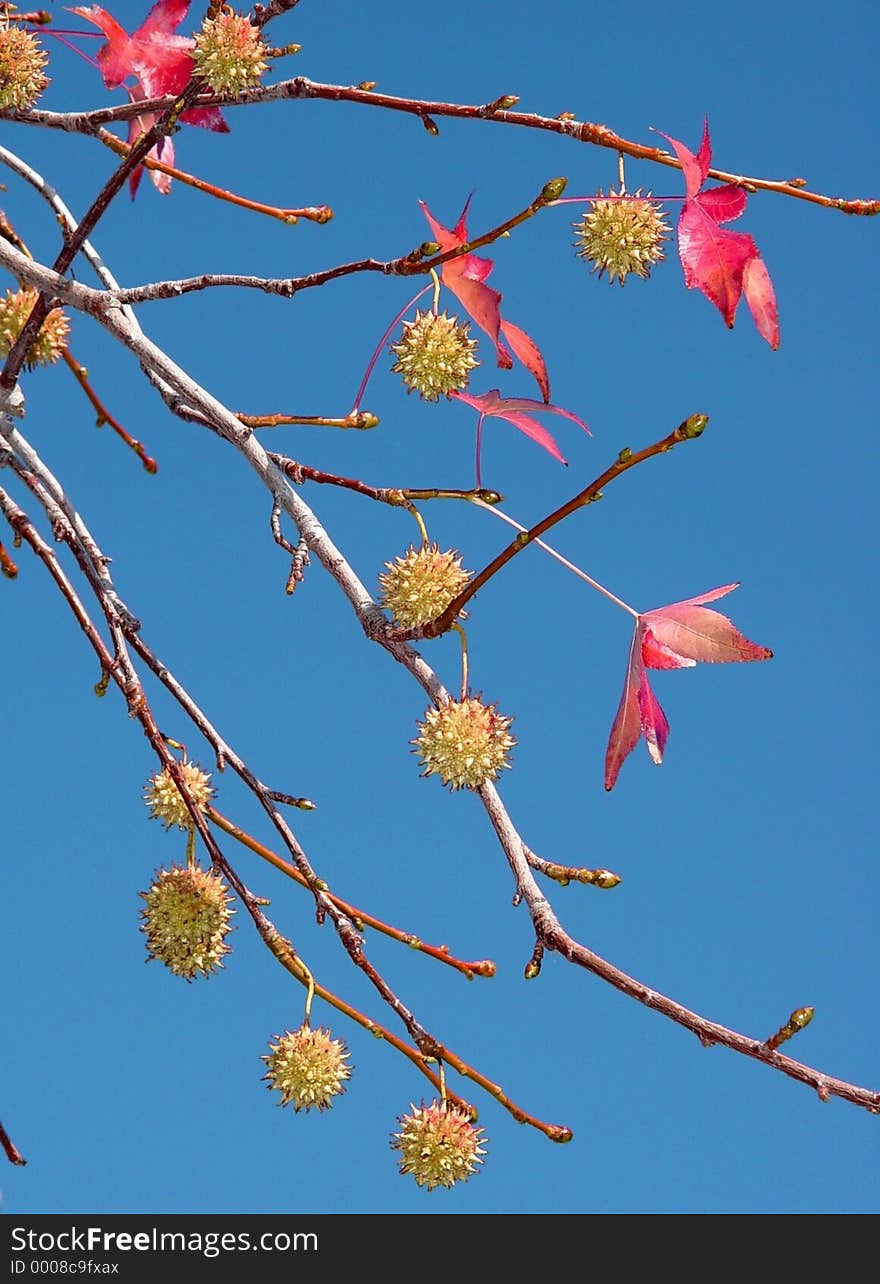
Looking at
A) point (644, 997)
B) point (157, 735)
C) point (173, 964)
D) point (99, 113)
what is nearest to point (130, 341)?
point (99, 113)

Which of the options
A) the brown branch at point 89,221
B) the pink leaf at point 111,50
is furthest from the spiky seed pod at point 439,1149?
the pink leaf at point 111,50

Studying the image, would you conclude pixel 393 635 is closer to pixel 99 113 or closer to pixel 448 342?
pixel 448 342

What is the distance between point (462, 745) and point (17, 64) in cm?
77

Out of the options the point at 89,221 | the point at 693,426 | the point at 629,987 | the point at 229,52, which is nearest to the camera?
the point at 693,426

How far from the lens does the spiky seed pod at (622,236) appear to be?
1101 mm

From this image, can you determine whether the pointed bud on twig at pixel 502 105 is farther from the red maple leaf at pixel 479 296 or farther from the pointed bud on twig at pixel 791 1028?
the pointed bud on twig at pixel 791 1028

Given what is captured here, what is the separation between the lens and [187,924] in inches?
46.3

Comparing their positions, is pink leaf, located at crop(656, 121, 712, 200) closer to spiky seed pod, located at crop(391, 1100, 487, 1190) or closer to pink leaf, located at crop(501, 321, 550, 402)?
pink leaf, located at crop(501, 321, 550, 402)

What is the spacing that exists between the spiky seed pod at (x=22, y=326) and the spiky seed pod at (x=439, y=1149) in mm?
884

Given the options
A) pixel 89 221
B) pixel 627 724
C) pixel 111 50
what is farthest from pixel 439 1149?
pixel 111 50

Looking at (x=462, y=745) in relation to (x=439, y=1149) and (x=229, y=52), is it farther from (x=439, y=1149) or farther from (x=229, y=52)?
(x=229, y=52)

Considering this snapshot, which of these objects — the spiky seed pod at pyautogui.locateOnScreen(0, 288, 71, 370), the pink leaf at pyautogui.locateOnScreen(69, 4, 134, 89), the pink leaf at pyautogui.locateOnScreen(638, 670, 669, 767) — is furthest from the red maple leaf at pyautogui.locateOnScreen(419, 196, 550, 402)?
the spiky seed pod at pyautogui.locateOnScreen(0, 288, 71, 370)

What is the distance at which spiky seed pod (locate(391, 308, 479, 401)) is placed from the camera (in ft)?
3.54

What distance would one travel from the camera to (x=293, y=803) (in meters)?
1.18
